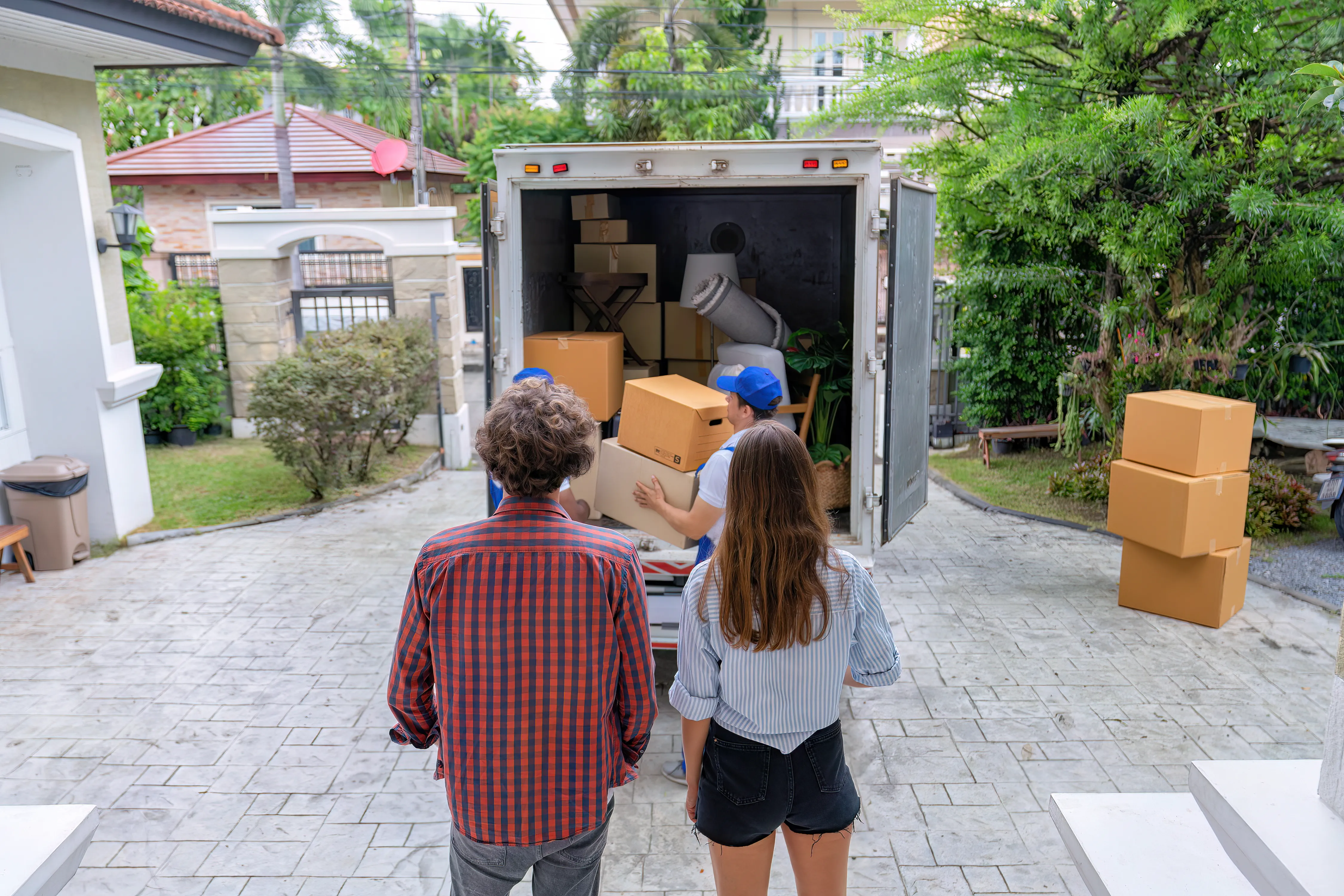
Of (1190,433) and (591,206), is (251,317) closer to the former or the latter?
(591,206)

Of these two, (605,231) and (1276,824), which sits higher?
(605,231)

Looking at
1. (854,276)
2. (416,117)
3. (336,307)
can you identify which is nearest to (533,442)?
(854,276)

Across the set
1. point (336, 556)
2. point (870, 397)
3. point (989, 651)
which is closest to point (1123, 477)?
point (989, 651)

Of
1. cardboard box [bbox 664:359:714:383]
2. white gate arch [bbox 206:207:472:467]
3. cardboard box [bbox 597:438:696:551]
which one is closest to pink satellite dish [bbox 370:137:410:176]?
white gate arch [bbox 206:207:472:467]

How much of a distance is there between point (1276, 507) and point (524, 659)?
25.4ft

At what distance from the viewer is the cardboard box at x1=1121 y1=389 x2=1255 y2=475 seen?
225 inches

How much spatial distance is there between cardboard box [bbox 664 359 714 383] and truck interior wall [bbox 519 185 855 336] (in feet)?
1.73

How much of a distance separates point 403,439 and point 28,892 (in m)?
9.49

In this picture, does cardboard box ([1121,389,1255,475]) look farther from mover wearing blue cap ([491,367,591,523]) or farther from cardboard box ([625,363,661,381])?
mover wearing blue cap ([491,367,591,523])

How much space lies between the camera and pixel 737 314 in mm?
6004

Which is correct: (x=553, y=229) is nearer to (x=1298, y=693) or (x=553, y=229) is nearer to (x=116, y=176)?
(x=1298, y=693)

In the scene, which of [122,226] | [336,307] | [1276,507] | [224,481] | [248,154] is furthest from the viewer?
[248,154]

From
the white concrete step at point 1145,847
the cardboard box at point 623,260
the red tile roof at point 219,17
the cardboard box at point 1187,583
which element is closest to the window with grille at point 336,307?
the red tile roof at point 219,17

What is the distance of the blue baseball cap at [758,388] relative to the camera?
3.78 metres
